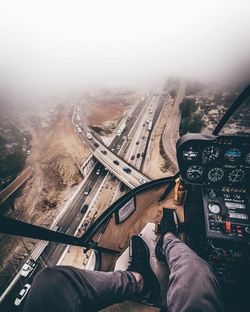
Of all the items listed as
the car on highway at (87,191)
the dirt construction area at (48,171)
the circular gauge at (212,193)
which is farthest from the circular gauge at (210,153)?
the car on highway at (87,191)

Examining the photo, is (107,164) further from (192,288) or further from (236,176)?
(192,288)

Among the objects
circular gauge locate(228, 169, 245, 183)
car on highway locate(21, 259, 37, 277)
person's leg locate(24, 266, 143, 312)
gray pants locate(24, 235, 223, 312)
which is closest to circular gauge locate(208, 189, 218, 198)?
circular gauge locate(228, 169, 245, 183)

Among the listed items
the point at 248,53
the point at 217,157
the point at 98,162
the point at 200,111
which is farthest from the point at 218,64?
the point at 217,157

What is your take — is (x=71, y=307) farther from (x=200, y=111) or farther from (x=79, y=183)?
(x=200, y=111)

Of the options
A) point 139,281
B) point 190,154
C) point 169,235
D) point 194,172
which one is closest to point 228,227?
point 169,235

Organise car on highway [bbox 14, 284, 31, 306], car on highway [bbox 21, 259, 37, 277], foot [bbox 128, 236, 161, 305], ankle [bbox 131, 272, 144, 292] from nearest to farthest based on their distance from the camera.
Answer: ankle [bbox 131, 272, 144, 292], foot [bbox 128, 236, 161, 305], car on highway [bbox 14, 284, 31, 306], car on highway [bbox 21, 259, 37, 277]

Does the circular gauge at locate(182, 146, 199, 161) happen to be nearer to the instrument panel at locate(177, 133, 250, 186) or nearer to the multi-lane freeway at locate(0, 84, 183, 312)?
the instrument panel at locate(177, 133, 250, 186)
